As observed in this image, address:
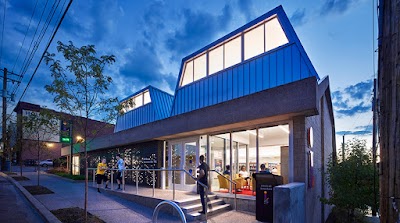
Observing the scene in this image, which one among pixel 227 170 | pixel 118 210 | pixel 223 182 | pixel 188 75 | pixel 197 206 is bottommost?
pixel 118 210

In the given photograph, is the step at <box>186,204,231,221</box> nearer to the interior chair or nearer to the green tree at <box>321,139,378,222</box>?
the interior chair

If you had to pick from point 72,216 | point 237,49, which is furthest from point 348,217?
point 72,216

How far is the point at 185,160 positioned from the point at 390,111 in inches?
431

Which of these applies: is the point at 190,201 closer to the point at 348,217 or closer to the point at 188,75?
the point at 348,217

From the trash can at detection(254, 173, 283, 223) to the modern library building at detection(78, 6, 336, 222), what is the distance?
0.79 metres

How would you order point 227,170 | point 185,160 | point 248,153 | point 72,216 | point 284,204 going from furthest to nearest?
point 185,160 → point 248,153 → point 227,170 → point 72,216 → point 284,204

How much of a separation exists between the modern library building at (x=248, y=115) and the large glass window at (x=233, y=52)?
5 centimetres

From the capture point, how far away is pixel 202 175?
28.2ft

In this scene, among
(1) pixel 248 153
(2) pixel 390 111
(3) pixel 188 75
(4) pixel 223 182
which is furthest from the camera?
(3) pixel 188 75

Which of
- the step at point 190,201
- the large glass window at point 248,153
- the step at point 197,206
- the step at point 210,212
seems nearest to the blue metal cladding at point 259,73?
the large glass window at point 248,153

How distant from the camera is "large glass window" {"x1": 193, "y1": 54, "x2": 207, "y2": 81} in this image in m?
13.6

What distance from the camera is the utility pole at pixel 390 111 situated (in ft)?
7.65

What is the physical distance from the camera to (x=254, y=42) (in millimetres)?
11531

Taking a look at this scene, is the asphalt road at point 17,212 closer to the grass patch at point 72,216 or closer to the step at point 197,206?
the grass patch at point 72,216
